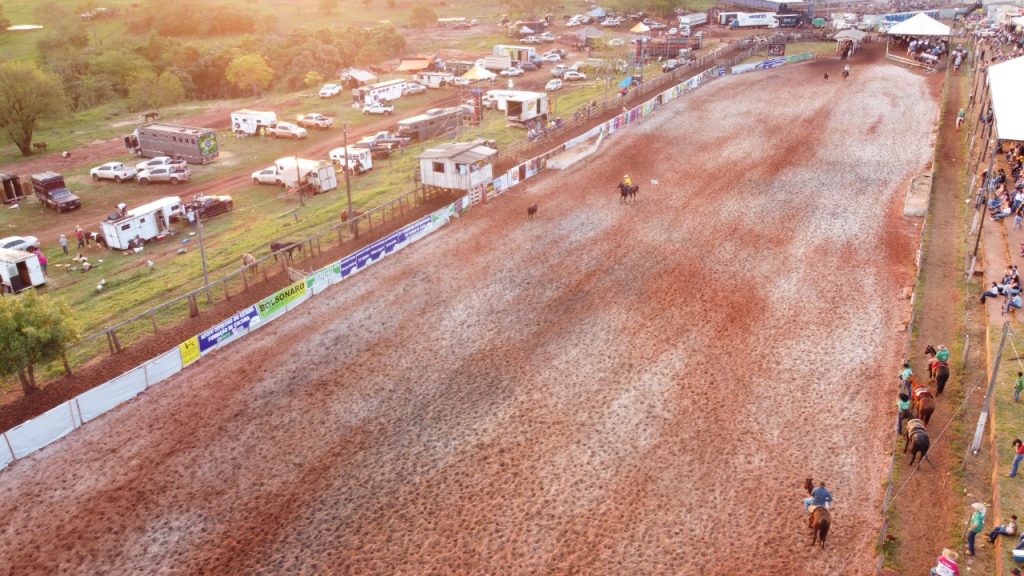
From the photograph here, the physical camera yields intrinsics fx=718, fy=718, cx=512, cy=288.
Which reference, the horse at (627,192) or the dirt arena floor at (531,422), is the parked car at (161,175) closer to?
the dirt arena floor at (531,422)

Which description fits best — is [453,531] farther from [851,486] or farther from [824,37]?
[824,37]

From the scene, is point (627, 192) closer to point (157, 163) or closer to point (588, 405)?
point (588, 405)

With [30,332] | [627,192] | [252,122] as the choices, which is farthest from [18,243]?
[627,192]

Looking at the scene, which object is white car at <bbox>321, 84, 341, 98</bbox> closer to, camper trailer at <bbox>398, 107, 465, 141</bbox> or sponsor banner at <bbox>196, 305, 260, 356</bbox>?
camper trailer at <bbox>398, 107, 465, 141</bbox>

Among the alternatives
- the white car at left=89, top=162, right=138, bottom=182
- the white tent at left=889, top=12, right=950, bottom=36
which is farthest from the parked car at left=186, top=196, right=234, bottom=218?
the white tent at left=889, top=12, right=950, bottom=36

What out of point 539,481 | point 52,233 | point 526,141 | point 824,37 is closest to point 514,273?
point 539,481

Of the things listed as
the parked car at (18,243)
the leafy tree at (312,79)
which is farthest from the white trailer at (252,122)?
the parked car at (18,243)
